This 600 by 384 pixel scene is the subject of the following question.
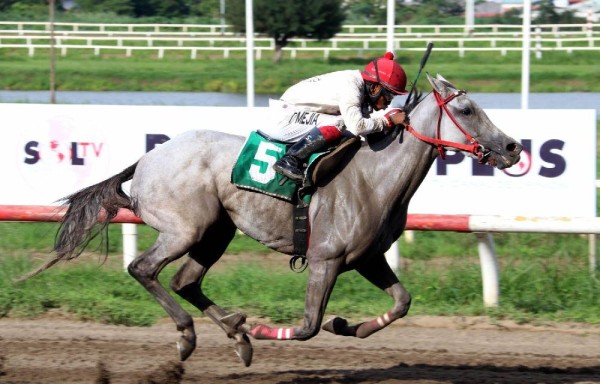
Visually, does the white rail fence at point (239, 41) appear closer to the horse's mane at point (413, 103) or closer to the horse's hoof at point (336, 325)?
the horse's mane at point (413, 103)

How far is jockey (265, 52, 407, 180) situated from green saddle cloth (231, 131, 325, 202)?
3.4 inches

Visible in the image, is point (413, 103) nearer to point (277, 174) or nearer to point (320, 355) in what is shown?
point (277, 174)

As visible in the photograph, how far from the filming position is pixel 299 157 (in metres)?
5.86

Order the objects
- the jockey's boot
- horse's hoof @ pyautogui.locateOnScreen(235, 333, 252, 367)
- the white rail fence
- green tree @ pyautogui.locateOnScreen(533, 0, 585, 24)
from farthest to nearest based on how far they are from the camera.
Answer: green tree @ pyautogui.locateOnScreen(533, 0, 585, 24)
the white rail fence
horse's hoof @ pyautogui.locateOnScreen(235, 333, 252, 367)
the jockey's boot

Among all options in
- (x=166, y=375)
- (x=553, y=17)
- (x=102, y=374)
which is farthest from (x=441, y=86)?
(x=553, y=17)

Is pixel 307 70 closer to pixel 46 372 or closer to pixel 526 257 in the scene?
pixel 526 257

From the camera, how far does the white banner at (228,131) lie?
8305 mm

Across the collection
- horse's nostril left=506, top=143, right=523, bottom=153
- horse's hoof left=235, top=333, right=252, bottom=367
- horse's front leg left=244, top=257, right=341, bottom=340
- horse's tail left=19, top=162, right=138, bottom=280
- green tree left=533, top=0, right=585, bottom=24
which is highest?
green tree left=533, top=0, right=585, bottom=24

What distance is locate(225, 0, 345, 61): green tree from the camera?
2323 centimetres

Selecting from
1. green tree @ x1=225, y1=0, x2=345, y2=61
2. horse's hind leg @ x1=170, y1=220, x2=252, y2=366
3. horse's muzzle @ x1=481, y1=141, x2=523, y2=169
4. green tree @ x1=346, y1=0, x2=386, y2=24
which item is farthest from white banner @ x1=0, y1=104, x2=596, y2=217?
green tree @ x1=346, y1=0, x2=386, y2=24

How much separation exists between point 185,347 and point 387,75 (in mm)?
1972

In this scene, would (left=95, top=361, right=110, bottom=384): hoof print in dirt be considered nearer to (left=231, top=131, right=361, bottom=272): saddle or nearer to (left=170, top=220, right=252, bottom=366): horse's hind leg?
(left=170, top=220, right=252, bottom=366): horse's hind leg

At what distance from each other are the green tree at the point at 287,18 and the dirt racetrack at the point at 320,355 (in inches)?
644

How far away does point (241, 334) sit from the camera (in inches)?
240
